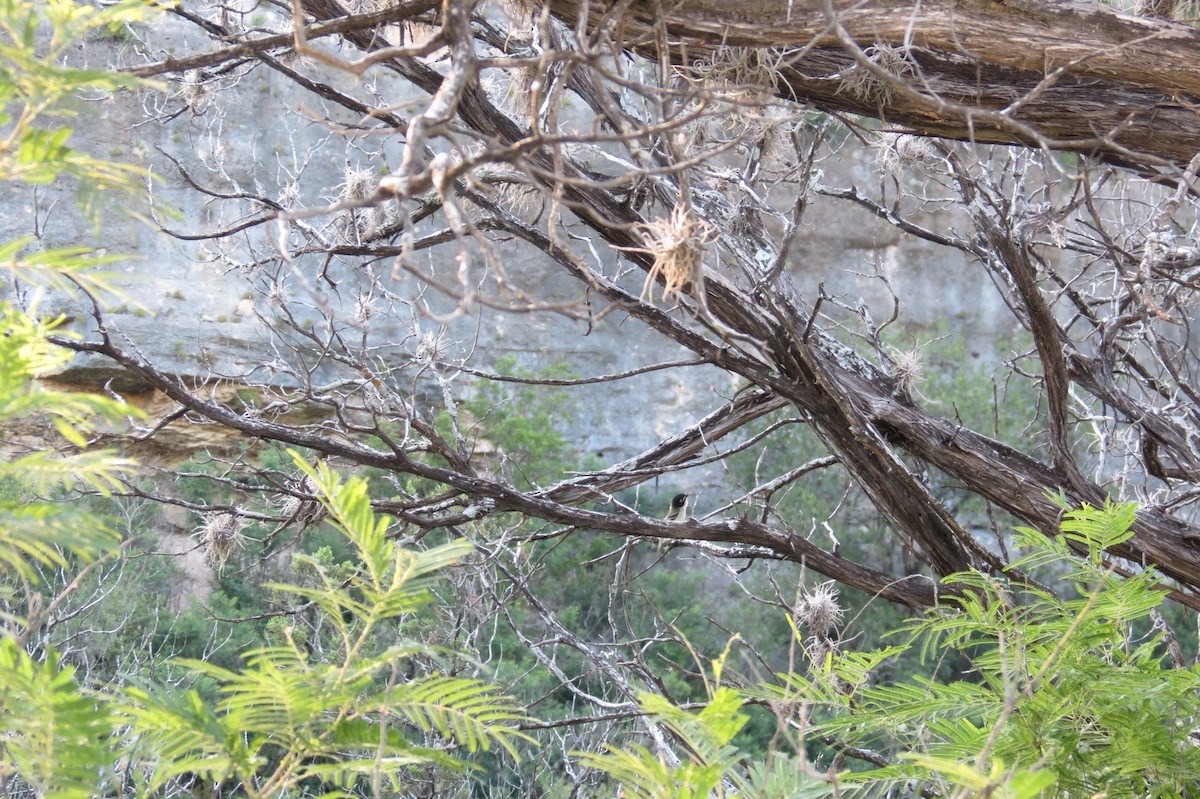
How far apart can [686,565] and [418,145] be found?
10.5m

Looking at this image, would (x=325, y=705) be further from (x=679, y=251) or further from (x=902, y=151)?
(x=902, y=151)

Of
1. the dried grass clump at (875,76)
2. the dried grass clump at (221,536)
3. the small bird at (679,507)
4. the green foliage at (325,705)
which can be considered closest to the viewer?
the green foliage at (325,705)

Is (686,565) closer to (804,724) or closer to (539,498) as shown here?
(539,498)

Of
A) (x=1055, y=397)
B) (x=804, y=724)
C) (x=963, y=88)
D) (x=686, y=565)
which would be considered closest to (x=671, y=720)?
(x=804, y=724)

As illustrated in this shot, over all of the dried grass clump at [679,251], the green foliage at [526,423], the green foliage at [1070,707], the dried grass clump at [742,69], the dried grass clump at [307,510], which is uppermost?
the dried grass clump at [742,69]

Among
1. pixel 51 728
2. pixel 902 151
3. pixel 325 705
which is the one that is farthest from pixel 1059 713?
pixel 902 151

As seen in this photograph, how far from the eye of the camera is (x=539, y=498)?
2902 mm

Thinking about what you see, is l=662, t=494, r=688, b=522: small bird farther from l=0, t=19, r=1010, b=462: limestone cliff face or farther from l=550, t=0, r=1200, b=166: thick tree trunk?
l=0, t=19, r=1010, b=462: limestone cliff face

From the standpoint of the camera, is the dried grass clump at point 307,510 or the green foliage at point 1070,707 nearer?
the green foliage at point 1070,707


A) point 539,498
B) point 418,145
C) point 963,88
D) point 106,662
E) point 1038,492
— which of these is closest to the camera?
point 418,145

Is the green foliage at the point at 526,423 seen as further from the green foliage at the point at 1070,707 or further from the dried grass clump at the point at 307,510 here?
the green foliage at the point at 1070,707

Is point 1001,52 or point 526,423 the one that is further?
point 526,423

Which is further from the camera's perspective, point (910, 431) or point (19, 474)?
point (910, 431)

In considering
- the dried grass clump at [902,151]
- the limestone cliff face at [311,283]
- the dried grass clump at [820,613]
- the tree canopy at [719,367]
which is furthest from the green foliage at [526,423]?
the dried grass clump at [820,613]
